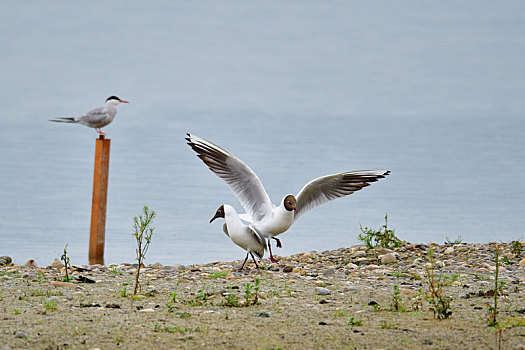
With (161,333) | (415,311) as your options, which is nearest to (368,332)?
(415,311)

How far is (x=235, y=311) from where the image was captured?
5105 millimetres

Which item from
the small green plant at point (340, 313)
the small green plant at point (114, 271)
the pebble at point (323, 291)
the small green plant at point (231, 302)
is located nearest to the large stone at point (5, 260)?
the small green plant at point (114, 271)

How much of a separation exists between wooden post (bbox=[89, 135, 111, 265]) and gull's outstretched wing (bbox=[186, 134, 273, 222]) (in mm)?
1363

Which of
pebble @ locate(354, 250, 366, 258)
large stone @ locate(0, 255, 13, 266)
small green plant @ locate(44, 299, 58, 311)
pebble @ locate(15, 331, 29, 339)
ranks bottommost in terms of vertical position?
pebble @ locate(15, 331, 29, 339)

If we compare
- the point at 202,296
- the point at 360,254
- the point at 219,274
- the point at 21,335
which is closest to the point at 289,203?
the point at 360,254

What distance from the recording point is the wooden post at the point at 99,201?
29.2 feet

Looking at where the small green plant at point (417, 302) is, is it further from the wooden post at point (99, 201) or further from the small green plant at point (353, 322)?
the wooden post at point (99, 201)

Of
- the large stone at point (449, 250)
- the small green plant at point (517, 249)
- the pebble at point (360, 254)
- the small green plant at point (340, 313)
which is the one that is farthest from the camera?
the large stone at point (449, 250)

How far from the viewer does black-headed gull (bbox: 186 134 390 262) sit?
798 centimetres

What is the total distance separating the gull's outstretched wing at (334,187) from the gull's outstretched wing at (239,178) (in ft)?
1.29

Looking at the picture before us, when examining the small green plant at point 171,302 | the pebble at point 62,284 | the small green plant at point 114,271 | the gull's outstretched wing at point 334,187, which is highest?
the gull's outstretched wing at point 334,187

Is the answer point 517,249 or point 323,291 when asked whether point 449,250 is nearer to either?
point 517,249

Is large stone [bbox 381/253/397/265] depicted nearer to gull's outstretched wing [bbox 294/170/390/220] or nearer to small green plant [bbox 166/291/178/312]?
gull's outstretched wing [bbox 294/170/390/220]

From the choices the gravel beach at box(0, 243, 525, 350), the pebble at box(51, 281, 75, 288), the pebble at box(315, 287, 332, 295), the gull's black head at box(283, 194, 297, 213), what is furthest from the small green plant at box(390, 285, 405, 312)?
the pebble at box(51, 281, 75, 288)
